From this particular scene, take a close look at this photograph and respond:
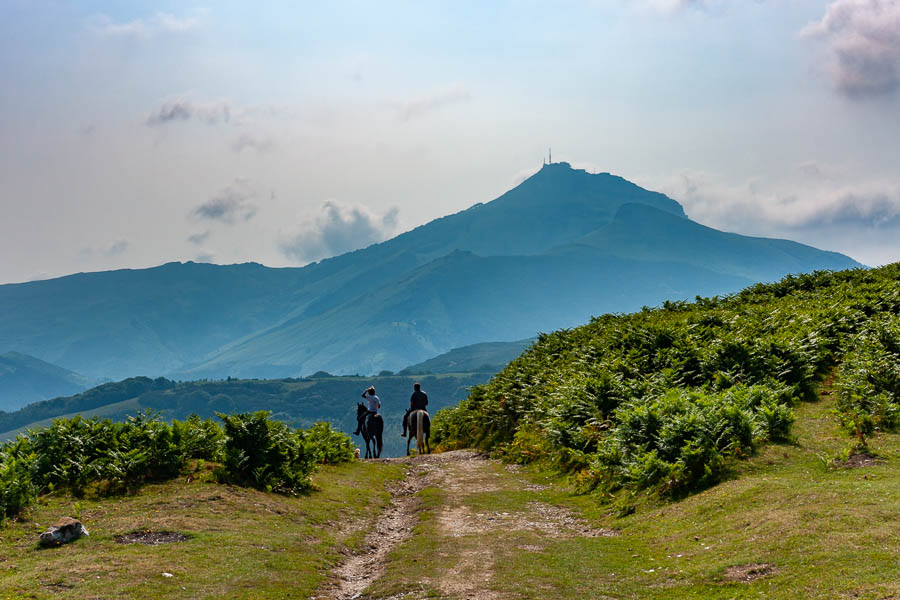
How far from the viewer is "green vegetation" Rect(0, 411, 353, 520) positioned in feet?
54.1

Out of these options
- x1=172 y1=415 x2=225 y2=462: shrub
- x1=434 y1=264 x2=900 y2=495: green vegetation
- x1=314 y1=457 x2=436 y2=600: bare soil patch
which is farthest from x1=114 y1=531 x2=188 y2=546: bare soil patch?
x1=434 y1=264 x2=900 y2=495: green vegetation

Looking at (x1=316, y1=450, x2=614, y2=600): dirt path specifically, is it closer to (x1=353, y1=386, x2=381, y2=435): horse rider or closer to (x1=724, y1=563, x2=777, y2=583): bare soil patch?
(x1=724, y1=563, x2=777, y2=583): bare soil patch

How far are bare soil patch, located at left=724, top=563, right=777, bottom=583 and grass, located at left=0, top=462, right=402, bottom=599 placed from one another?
714 cm

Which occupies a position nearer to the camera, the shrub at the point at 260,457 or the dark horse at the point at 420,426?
the shrub at the point at 260,457

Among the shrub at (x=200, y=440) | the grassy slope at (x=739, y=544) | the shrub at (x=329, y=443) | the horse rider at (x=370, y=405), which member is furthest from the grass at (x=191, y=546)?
the horse rider at (x=370, y=405)

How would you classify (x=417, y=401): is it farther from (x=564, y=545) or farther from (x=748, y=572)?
(x=748, y=572)

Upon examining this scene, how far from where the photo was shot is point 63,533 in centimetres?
1284

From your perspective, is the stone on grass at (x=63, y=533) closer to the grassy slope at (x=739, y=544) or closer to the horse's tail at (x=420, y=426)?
the grassy slope at (x=739, y=544)

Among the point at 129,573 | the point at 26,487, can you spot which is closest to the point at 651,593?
the point at 129,573

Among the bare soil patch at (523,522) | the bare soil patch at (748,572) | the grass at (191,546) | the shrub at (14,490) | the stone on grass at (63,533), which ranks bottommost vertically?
the bare soil patch at (523,522)

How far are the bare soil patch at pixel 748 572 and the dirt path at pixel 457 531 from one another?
367 cm

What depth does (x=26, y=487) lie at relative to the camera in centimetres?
1437

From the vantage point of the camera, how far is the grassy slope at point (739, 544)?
31.0 ft

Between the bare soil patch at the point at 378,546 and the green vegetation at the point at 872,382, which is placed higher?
the green vegetation at the point at 872,382
